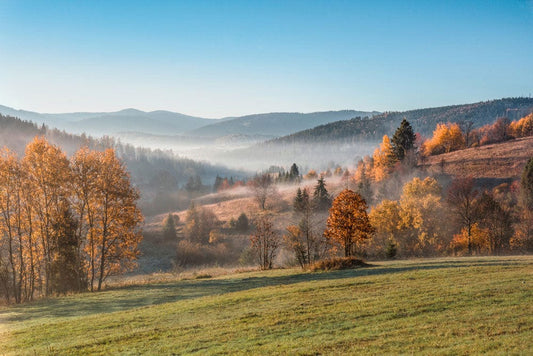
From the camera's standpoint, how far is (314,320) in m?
15.9

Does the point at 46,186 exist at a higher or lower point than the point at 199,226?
higher

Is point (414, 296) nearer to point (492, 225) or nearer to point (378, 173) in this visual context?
point (492, 225)

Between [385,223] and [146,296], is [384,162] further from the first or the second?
[146,296]

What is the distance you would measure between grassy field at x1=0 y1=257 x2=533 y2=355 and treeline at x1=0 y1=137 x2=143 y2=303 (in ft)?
31.6

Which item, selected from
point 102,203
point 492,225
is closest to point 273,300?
point 102,203

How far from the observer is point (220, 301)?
21.9m

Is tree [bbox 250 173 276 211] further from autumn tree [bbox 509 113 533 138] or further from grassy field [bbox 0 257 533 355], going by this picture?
autumn tree [bbox 509 113 533 138]

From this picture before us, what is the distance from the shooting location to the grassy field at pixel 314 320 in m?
12.4

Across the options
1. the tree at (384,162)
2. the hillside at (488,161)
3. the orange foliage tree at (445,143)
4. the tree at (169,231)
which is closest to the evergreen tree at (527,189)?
the hillside at (488,161)

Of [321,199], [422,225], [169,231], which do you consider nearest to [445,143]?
[321,199]

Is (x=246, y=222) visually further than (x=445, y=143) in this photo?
No

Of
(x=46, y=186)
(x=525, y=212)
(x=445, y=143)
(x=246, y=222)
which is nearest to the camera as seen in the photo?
(x=46, y=186)

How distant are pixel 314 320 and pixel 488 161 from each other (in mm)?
127877

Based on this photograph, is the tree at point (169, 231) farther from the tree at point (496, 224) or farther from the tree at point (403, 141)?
the tree at point (403, 141)
